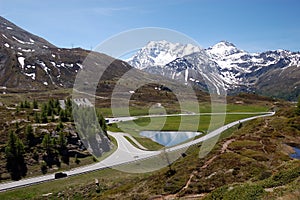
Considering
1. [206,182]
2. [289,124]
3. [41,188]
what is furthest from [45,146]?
[289,124]

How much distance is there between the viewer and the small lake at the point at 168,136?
111637 mm

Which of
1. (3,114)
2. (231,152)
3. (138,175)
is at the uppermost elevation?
(3,114)

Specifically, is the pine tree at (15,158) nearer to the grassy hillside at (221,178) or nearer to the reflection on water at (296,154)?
the grassy hillside at (221,178)

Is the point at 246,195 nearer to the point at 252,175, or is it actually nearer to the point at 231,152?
the point at 252,175

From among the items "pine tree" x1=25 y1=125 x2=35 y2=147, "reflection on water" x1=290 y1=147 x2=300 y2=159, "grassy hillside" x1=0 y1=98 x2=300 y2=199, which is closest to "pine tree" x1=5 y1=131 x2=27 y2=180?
"pine tree" x1=25 y1=125 x2=35 y2=147

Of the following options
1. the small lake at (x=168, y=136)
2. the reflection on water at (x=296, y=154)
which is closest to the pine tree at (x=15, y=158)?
the small lake at (x=168, y=136)

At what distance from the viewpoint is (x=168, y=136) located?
12325 centimetres

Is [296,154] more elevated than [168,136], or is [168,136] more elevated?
[168,136]

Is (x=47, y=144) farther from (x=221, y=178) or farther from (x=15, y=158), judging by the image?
(x=221, y=178)

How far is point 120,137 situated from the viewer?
11219cm

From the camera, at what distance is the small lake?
111637 mm

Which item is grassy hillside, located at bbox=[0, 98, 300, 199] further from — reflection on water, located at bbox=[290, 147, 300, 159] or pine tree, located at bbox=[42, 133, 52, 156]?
pine tree, located at bbox=[42, 133, 52, 156]

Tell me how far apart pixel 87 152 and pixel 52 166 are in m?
12.9

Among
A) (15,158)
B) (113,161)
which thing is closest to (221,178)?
(113,161)
